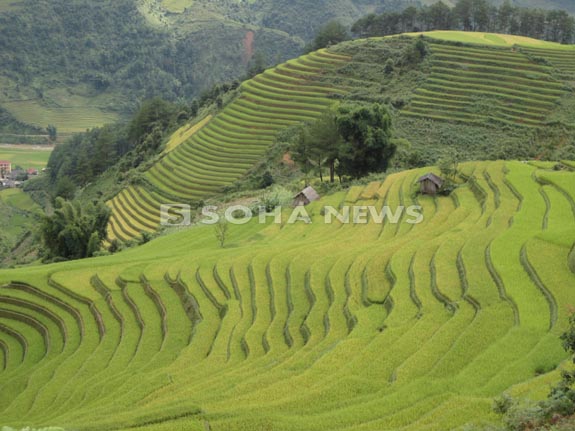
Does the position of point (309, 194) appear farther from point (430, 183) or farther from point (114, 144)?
point (114, 144)

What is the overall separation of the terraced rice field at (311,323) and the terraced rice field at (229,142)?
57.5 feet

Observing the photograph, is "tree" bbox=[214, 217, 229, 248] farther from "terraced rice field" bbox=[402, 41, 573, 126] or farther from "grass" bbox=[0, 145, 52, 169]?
"grass" bbox=[0, 145, 52, 169]

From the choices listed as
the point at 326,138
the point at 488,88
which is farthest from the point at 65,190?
the point at 488,88

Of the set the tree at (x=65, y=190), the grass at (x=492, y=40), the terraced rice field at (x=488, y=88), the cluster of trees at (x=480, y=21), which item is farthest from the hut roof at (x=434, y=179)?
the cluster of trees at (x=480, y=21)

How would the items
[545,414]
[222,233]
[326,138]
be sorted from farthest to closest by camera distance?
[326,138]
[222,233]
[545,414]

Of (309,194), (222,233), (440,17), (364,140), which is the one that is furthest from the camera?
(440,17)

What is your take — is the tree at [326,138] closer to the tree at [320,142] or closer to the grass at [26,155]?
the tree at [320,142]

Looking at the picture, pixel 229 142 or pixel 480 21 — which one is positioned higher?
pixel 480 21

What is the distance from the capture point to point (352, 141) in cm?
3158

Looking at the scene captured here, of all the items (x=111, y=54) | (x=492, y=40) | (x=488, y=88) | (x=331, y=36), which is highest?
(x=492, y=40)

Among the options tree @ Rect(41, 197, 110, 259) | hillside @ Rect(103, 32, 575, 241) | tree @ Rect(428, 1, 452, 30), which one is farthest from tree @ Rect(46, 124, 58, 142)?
tree @ Rect(41, 197, 110, 259)

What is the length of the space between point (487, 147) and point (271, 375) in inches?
1283

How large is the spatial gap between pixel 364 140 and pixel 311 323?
58.4 feet

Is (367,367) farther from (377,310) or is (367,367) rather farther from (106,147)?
(106,147)
